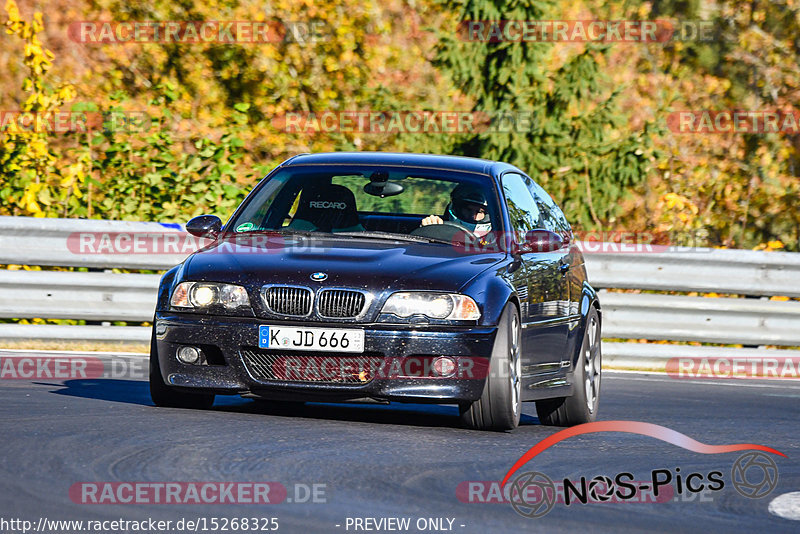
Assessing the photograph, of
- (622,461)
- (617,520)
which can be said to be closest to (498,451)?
(622,461)

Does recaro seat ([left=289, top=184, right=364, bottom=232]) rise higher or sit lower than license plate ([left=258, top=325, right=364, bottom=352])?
higher

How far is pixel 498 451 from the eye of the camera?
7.08m

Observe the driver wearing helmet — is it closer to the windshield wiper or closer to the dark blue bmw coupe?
the dark blue bmw coupe

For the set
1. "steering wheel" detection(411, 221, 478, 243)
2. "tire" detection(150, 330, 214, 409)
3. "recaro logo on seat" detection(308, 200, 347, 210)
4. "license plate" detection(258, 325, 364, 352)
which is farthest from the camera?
"recaro logo on seat" detection(308, 200, 347, 210)

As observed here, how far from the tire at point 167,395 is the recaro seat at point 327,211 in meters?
1.19

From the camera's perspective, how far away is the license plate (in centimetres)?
739

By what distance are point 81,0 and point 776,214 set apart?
1380 centimetres

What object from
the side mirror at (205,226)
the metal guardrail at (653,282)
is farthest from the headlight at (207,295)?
the metal guardrail at (653,282)

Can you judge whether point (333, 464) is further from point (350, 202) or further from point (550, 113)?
point (550, 113)

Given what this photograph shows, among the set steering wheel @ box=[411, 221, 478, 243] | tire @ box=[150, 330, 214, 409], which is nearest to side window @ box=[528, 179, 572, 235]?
steering wheel @ box=[411, 221, 478, 243]

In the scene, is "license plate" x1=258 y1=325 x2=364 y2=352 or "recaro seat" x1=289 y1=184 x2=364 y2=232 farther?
"recaro seat" x1=289 y1=184 x2=364 y2=232

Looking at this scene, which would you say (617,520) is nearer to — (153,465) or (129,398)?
(153,465)

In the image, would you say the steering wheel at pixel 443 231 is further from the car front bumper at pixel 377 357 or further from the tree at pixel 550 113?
the tree at pixel 550 113

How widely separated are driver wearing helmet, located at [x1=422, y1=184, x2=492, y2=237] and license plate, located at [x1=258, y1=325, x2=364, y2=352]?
1.48 meters
